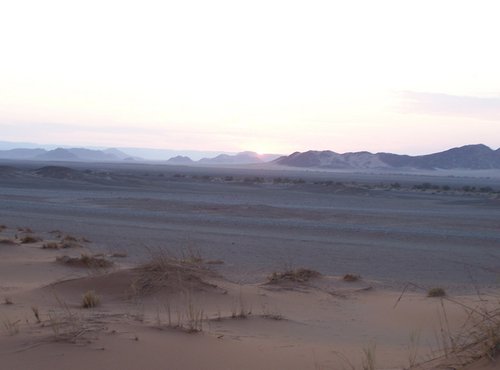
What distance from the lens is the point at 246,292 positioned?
13172mm

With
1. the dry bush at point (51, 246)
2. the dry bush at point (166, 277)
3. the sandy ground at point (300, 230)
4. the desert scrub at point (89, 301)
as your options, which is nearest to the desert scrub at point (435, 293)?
the sandy ground at point (300, 230)

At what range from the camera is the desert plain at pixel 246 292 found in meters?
7.77

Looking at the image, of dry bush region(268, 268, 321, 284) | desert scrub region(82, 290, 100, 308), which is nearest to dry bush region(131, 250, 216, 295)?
desert scrub region(82, 290, 100, 308)

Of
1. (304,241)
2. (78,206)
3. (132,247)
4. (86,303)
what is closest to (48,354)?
(86,303)

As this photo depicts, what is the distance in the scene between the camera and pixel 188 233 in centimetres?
2883

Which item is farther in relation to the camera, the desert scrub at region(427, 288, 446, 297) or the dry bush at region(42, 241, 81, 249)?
the dry bush at region(42, 241, 81, 249)

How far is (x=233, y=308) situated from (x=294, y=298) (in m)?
2.27

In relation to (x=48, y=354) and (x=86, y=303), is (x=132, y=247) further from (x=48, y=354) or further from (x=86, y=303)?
(x=48, y=354)

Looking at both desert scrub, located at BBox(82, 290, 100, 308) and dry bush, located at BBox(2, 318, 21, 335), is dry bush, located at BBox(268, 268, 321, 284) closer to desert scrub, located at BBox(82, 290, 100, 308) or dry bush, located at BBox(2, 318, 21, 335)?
desert scrub, located at BBox(82, 290, 100, 308)

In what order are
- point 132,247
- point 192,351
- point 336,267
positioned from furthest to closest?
point 132,247 → point 336,267 → point 192,351

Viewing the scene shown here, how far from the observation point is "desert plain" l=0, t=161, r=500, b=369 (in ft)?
25.5

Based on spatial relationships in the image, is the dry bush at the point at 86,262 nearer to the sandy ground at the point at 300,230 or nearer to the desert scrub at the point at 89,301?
the sandy ground at the point at 300,230

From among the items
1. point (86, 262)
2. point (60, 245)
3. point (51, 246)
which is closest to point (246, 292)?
point (86, 262)

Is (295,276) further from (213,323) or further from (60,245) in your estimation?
(60,245)
